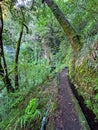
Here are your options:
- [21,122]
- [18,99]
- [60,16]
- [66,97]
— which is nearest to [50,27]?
[60,16]

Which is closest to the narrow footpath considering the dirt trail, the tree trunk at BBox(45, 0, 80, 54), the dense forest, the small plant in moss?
the dirt trail

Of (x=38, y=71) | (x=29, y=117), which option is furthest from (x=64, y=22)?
(x=29, y=117)

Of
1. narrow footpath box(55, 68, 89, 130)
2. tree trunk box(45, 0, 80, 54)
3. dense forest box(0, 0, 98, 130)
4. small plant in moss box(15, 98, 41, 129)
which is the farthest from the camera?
tree trunk box(45, 0, 80, 54)

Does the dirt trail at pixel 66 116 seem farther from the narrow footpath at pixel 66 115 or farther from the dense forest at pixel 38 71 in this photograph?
the dense forest at pixel 38 71

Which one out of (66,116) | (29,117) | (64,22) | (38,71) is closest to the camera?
(66,116)

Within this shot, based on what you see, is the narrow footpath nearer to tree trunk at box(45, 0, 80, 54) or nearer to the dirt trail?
the dirt trail

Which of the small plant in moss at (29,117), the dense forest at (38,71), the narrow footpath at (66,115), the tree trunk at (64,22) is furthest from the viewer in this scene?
the tree trunk at (64,22)

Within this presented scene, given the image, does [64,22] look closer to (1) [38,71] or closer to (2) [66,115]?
(1) [38,71]

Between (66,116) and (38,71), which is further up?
(38,71)

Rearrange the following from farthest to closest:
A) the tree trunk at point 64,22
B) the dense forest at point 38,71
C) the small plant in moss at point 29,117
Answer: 1. the tree trunk at point 64,22
2. the dense forest at point 38,71
3. the small plant in moss at point 29,117

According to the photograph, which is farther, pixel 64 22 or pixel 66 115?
pixel 64 22

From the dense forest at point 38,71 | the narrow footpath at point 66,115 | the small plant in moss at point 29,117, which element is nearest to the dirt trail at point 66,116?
the narrow footpath at point 66,115

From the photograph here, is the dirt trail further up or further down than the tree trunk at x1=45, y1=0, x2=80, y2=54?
further down

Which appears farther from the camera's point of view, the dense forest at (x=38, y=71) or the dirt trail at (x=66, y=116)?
the dense forest at (x=38, y=71)
